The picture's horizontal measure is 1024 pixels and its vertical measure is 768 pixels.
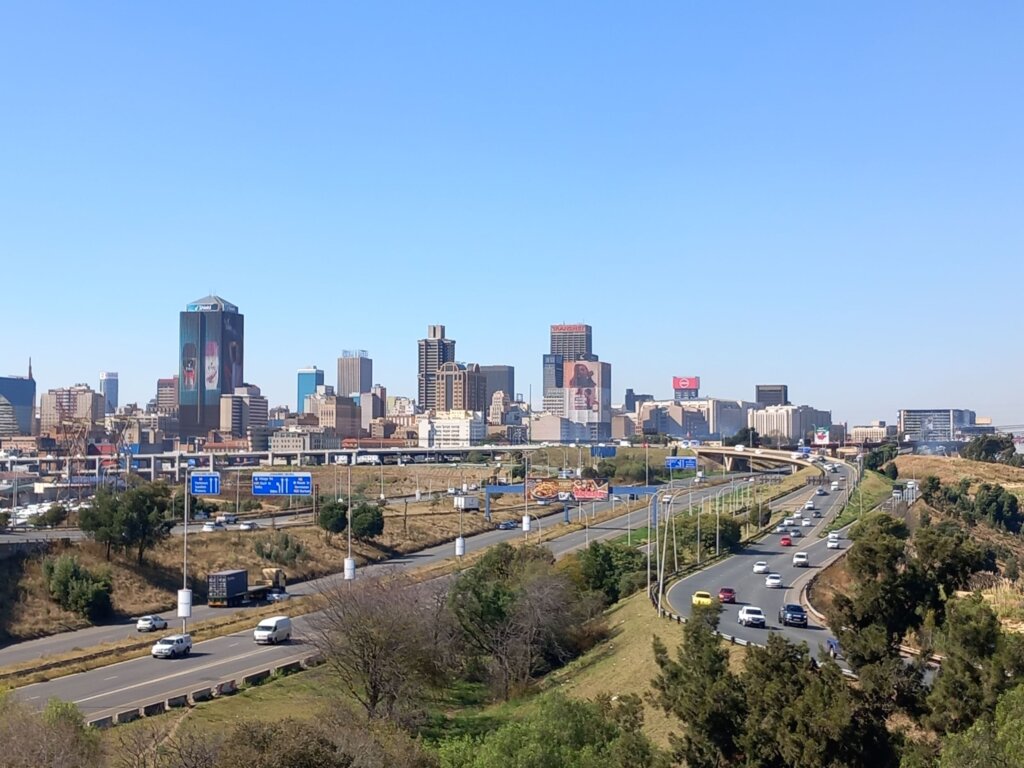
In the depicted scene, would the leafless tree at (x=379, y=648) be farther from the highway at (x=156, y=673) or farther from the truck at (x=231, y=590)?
the truck at (x=231, y=590)

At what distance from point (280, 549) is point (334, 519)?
20.7ft

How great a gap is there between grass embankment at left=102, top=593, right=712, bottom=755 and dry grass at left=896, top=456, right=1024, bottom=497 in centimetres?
7541

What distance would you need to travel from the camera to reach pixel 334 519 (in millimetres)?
70812

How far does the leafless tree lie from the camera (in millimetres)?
30125

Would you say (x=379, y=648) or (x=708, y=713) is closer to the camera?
(x=708, y=713)

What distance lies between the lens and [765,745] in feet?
60.1

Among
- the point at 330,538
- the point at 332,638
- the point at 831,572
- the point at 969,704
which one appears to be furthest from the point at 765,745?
the point at 330,538

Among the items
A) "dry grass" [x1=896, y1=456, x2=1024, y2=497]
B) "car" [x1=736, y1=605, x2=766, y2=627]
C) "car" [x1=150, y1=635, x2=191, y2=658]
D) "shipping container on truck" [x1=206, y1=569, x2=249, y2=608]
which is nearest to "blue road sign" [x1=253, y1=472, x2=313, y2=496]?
"shipping container on truck" [x1=206, y1=569, x2=249, y2=608]

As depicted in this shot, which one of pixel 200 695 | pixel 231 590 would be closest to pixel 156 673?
pixel 200 695

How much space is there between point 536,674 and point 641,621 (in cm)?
441

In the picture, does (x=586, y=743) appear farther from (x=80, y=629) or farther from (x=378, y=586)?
(x=80, y=629)

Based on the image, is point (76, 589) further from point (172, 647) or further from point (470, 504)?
point (470, 504)

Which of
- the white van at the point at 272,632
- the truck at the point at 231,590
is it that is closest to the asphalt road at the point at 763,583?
the white van at the point at 272,632

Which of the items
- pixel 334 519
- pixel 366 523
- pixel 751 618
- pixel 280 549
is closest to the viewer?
pixel 751 618
